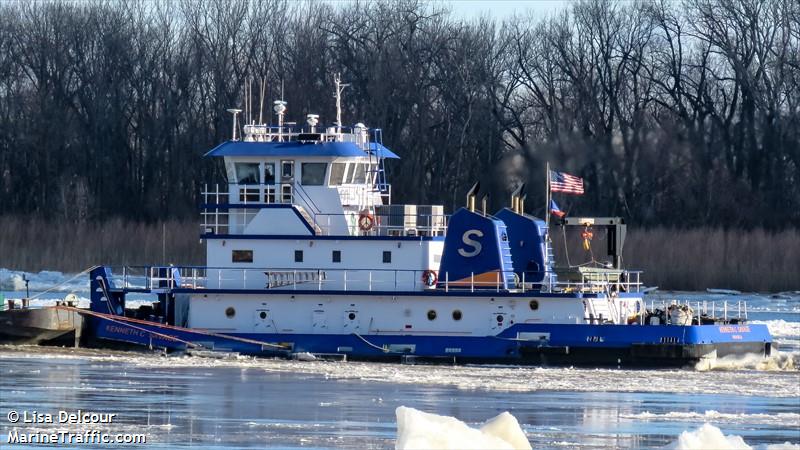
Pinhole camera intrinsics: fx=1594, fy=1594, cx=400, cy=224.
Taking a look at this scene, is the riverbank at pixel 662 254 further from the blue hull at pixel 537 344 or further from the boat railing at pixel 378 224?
the blue hull at pixel 537 344

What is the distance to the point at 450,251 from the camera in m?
32.2

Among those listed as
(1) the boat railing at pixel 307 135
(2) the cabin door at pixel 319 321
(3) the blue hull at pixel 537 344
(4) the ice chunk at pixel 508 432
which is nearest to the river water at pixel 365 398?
(3) the blue hull at pixel 537 344

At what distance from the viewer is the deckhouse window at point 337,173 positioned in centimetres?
3344

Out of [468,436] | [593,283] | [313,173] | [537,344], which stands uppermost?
[313,173]

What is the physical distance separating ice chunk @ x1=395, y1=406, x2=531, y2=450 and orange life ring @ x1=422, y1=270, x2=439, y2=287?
55.1 feet

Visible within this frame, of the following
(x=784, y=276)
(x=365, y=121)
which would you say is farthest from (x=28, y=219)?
(x=784, y=276)

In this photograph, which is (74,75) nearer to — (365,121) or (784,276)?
(365,121)

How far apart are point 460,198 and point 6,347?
2632 centimetres

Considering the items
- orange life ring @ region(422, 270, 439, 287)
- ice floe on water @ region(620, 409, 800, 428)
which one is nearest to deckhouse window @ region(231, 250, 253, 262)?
orange life ring @ region(422, 270, 439, 287)

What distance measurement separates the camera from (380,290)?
32.2 metres

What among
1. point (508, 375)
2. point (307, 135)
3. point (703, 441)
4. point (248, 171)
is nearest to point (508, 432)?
point (703, 441)

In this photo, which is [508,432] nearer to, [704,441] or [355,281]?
[704,441]

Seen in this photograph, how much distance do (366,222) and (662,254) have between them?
18899mm

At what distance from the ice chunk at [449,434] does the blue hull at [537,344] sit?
16.1 meters
